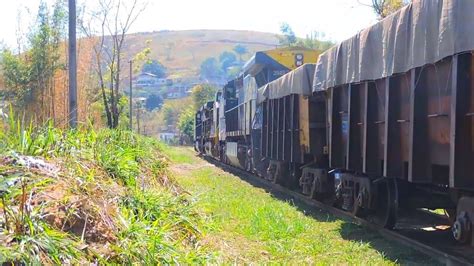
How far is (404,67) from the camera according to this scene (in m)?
7.54

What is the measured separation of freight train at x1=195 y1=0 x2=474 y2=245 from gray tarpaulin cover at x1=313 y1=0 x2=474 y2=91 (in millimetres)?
12

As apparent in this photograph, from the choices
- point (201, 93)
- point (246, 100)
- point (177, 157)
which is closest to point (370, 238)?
point (246, 100)

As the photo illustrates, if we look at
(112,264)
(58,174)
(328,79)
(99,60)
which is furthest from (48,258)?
(99,60)

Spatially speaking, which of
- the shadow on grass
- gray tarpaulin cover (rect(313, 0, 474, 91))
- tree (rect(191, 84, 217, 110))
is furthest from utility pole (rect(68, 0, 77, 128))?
tree (rect(191, 84, 217, 110))

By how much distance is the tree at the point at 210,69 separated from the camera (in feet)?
585

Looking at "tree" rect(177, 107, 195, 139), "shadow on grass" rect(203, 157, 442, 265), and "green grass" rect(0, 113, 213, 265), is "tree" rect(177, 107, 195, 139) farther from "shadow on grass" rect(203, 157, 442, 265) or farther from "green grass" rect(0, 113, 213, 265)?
"green grass" rect(0, 113, 213, 265)

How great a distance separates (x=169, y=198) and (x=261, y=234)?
191 cm

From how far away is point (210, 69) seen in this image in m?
180

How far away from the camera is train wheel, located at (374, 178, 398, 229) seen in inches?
356

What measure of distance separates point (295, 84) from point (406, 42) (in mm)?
5627

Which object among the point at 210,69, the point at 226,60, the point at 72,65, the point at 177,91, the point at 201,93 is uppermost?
the point at 226,60

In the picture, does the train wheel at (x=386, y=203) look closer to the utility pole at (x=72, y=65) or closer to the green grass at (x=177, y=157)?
the utility pole at (x=72, y=65)

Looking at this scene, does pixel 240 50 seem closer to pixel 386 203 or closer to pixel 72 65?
pixel 72 65

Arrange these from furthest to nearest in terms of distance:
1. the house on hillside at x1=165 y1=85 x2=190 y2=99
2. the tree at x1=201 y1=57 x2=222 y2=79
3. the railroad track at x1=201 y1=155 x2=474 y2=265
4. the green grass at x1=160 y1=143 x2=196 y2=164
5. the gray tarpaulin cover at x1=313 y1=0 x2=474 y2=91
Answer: the tree at x1=201 y1=57 x2=222 y2=79 → the house on hillside at x1=165 y1=85 x2=190 y2=99 → the green grass at x1=160 y1=143 x2=196 y2=164 → the railroad track at x1=201 y1=155 x2=474 y2=265 → the gray tarpaulin cover at x1=313 y1=0 x2=474 y2=91
